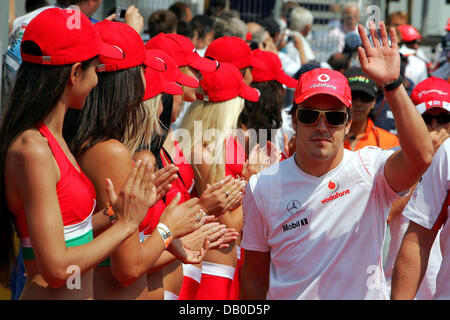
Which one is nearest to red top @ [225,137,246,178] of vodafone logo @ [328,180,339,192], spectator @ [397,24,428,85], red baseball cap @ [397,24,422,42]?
vodafone logo @ [328,180,339,192]

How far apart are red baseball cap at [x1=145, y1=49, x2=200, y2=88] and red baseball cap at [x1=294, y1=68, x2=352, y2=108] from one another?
94 centimetres

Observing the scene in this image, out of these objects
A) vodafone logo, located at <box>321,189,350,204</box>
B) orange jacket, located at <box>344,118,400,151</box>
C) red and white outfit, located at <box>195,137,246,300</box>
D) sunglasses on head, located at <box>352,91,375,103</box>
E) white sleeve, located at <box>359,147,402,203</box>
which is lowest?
red and white outfit, located at <box>195,137,246,300</box>

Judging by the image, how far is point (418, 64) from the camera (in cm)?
1050

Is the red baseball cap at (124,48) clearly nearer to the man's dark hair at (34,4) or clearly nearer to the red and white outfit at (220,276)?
the red and white outfit at (220,276)

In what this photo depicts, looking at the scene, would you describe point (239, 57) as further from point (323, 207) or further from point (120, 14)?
point (323, 207)

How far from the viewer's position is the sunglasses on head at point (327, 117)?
3.51 m

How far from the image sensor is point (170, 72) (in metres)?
4.29

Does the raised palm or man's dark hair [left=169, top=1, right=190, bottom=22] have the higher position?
the raised palm

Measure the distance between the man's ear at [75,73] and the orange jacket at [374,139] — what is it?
127 inches

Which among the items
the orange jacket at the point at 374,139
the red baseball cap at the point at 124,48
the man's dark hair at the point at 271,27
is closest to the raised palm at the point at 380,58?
the red baseball cap at the point at 124,48

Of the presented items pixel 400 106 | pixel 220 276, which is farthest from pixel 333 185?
pixel 220 276

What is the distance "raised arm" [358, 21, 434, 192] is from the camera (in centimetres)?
301

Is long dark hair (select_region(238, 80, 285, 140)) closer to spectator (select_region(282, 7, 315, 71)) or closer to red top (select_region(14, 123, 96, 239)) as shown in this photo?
red top (select_region(14, 123, 96, 239))

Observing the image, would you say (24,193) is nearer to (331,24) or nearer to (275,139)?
(275,139)
